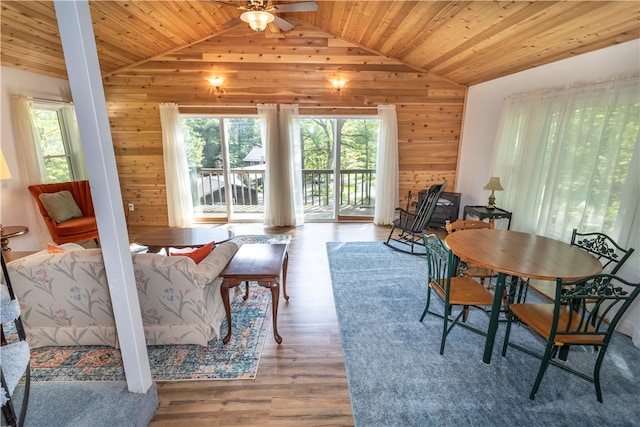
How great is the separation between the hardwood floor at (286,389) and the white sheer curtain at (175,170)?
3.27 metres

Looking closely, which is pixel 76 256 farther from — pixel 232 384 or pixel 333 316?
pixel 333 316

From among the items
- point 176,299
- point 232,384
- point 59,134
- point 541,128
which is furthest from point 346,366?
point 59,134

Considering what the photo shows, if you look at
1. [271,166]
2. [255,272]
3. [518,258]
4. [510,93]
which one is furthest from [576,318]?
[271,166]

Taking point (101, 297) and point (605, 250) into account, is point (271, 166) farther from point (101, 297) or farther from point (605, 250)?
point (605, 250)

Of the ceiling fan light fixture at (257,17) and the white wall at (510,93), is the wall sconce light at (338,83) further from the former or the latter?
the ceiling fan light fixture at (257,17)

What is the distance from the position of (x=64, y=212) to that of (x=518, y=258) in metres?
5.15

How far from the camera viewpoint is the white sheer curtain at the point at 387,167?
4884 mm

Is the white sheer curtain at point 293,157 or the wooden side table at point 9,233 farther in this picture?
the white sheer curtain at point 293,157

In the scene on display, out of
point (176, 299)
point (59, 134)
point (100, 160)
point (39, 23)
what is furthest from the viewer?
point (59, 134)

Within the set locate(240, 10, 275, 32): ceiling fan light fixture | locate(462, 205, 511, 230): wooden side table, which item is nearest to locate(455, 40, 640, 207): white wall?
locate(462, 205, 511, 230): wooden side table

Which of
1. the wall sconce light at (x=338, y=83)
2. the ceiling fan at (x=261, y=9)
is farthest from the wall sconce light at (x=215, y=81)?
the ceiling fan at (x=261, y=9)

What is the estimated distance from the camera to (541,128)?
10.7ft

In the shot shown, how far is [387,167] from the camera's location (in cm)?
503

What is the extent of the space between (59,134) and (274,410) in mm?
5269
